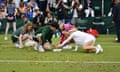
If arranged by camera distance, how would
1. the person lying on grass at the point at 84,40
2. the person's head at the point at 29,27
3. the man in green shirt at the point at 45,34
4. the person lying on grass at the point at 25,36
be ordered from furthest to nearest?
the person lying on grass at the point at 25,36, the person's head at the point at 29,27, the man in green shirt at the point at 45,34, the person lying on grass at the point at 84,40

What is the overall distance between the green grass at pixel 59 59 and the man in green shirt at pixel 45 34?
0.49 metres

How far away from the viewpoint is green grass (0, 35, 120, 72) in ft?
42.8

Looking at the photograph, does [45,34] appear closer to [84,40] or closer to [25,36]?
[25,36]

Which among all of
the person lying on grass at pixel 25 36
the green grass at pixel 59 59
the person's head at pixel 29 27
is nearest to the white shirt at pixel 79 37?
the green grass at pixel 59 59

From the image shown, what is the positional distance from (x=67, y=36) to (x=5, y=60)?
3.33 m

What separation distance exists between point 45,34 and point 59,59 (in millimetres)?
2518

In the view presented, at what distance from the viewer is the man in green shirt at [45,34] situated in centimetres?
1728

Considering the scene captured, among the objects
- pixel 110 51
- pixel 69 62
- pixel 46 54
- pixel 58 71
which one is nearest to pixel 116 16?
pixel 110 51

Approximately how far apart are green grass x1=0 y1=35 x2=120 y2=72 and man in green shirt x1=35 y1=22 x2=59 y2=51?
19.3 inches

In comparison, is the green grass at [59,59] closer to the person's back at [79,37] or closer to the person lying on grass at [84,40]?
the person lying on grass at [84,40]

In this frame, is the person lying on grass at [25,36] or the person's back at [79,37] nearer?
the person's back at [79,37]

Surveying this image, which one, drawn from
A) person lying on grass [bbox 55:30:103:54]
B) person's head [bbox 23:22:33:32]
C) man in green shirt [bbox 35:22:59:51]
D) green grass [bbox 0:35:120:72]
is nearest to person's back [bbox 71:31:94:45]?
person lying on grass [bbox 55:30:103:54]

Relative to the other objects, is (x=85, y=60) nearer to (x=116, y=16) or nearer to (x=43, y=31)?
(x=43, y=31)

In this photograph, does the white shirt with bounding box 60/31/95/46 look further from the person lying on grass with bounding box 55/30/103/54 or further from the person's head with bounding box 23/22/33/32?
the person's head with bounding box 23/22/33/32
